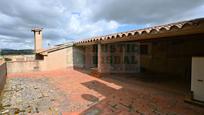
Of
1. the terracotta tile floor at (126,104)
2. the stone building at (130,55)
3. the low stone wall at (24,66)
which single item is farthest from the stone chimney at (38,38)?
the terracotta tile floor at (126,104)

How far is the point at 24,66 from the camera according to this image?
523 inches

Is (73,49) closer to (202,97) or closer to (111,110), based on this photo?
(111,110)

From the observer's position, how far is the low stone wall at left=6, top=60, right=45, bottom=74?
41.8 feet

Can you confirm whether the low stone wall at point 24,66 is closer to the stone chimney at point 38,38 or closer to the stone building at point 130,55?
the stone building at point 130,55

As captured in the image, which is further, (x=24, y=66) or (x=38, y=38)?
(x=38, y=38)

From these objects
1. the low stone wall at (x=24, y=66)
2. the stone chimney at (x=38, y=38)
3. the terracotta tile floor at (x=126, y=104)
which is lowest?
the terracotta tile floor at (x=126, y=104)

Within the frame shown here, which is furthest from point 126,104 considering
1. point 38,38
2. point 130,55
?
point 38,38

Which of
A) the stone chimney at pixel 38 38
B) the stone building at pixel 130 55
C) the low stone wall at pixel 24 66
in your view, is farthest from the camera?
the stone chimney at pixel 38 38

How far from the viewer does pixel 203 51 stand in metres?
9.42

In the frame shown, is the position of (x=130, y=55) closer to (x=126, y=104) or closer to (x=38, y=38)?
(x=126, y=104)

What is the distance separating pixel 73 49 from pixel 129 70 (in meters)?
6.48

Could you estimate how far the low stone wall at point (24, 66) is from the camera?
12.7m

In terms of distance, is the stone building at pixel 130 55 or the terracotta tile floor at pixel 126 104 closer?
the terracotta tile floor at pixel 126 104

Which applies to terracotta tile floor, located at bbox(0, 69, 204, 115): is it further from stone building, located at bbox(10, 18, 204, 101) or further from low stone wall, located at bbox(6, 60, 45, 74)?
low stone wall, located at bbox(6, 60, 45, 74)
